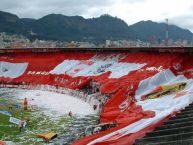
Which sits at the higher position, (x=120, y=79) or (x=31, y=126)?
(x=120, y=79)

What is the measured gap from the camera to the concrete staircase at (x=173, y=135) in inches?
519

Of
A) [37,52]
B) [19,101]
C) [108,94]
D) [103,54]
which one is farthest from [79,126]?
[37,52]

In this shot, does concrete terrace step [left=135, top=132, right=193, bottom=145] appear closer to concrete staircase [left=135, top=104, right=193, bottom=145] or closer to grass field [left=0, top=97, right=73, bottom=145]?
concrete staircase [left=135, top=104, right=193, bottom=145]

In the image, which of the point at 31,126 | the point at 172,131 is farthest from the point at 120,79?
the point at 172,131

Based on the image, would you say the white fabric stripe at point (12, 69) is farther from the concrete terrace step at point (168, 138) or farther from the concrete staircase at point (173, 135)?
the concrete terrace step at point (168, 138)

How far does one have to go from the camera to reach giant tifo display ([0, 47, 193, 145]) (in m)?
21.2

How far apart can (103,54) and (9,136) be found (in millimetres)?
38542


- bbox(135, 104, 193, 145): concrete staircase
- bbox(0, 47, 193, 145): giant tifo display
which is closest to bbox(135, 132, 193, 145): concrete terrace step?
bbox(135, 104, 193, 145): concrete staircase

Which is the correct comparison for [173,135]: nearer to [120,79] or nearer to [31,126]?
[31,126]

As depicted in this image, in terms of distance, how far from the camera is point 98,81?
52.4 m

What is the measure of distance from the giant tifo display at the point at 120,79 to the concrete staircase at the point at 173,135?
240 cm

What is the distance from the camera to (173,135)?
13.6m

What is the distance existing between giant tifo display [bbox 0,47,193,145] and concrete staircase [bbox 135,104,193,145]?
240cm

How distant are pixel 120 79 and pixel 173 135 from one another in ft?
114
